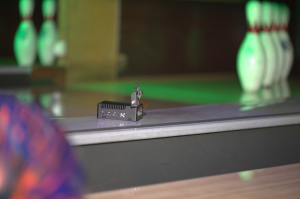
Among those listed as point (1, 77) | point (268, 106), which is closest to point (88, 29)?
point (1, 77)

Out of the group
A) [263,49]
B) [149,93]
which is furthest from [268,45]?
[149,93]

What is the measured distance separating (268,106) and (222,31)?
6.83 ft

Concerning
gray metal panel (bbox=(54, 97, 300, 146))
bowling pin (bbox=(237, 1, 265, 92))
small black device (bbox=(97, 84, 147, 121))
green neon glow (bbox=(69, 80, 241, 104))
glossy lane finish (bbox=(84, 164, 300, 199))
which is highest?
bowling pin (bbox=(237, 1, 265, 92))

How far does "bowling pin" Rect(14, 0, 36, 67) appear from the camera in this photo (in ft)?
9.78

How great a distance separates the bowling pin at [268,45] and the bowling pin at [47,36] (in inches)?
61.2

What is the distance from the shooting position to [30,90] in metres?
2.49

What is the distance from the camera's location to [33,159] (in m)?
0.50

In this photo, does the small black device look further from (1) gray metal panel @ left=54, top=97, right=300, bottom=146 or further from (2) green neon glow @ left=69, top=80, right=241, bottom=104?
(2) green neon glow @ left=69, top=80, right=241, bottom=104

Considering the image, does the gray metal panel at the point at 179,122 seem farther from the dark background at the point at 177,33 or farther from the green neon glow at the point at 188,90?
the dark background at the point at 177,33

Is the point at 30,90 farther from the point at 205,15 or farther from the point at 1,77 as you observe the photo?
the point at 205,15

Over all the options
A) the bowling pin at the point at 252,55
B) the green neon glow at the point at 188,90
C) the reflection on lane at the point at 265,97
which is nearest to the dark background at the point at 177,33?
the green neon glow at the point at 188,90

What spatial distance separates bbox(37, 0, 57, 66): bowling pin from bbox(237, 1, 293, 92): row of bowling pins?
141cm

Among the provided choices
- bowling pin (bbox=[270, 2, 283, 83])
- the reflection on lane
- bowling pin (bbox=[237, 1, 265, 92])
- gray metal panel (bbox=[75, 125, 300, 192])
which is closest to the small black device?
gray metal panel (bbox=[75, 125, 300, 192])

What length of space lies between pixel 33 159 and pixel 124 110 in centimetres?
105
